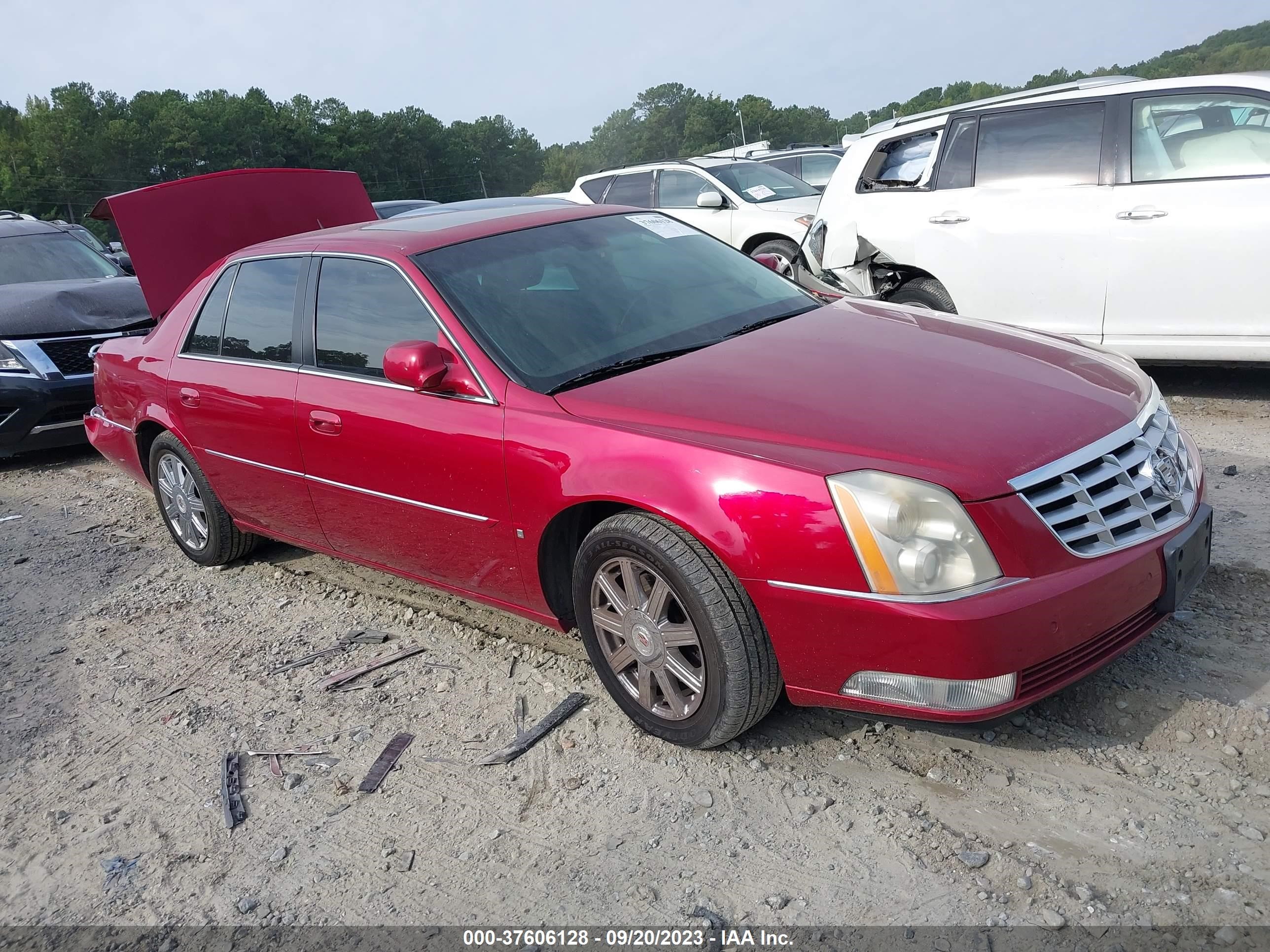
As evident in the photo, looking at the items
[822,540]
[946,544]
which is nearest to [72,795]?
[822,540]

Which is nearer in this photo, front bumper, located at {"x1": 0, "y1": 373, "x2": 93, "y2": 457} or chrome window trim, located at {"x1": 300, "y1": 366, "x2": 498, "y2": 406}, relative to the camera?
chrome window trim, located at {"x1": 300, "y1": 366, "x2": 498, "y2": 406}

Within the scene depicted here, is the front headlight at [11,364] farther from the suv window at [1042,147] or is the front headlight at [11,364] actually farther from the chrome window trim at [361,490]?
the suv window at [1042,147]

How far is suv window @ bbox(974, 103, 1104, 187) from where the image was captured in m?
5.79

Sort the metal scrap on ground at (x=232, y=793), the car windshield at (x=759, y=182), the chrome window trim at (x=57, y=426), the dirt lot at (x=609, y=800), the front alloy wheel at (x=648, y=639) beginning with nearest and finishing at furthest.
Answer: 1. the dirt lot at (x=609, y=800)
2. the front alloy wheel at (x=648, y=639)
3. the metal scrap on ground at (x=232, y=793)
4. the chrome window trim at (x=57, y=426)
5. the car windshield at (x=759, y=182)

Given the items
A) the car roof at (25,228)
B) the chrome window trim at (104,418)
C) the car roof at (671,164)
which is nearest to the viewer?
the chrome window trim at (104,418)

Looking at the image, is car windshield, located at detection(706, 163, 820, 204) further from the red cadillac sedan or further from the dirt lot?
the dirt lot

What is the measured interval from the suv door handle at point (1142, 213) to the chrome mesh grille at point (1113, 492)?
3059mm

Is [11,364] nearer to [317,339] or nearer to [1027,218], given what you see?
[317,339]

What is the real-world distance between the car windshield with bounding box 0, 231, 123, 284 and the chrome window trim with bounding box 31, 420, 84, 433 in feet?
5.91

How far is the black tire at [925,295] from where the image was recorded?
6254 millimetres

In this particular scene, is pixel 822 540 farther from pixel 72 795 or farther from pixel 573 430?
pixel 72 795

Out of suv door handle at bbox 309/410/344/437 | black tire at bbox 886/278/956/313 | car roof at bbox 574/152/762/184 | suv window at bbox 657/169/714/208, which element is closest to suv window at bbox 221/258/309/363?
suv door handle at bbox 309/410/344/437

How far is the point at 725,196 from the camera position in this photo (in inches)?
428

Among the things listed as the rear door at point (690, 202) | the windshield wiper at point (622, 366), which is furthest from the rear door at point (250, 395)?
the rear door at point (690, 202)
